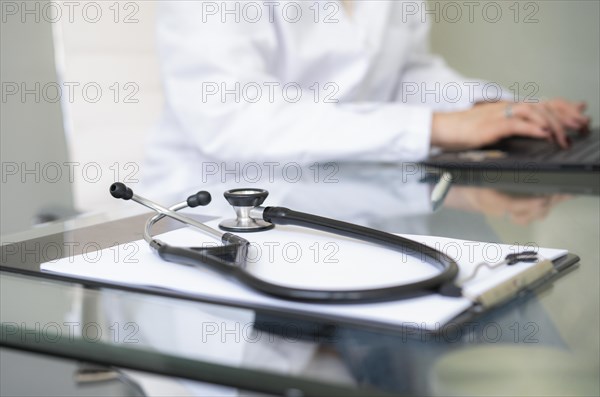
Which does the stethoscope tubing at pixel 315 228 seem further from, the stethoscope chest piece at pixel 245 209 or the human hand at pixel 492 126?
the human hand at pixel 492 126

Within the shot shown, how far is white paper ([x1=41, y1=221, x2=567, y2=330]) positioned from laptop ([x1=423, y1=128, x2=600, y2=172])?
0.48 metres

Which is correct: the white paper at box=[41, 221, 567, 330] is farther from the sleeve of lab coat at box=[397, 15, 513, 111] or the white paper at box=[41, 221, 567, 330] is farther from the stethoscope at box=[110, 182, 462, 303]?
the sleeve of lab coat at box=[397, 15, 513, 111]

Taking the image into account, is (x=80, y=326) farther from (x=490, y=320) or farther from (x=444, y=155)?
(x=444, y=155)

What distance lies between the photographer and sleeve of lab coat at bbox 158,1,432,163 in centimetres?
112

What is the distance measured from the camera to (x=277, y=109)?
112 cm

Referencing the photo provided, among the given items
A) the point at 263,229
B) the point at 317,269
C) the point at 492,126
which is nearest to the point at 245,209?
the point at 263,229

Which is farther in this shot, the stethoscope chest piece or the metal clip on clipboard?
the stethoscope chest piece

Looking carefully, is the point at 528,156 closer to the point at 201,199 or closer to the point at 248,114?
the point at 248,114

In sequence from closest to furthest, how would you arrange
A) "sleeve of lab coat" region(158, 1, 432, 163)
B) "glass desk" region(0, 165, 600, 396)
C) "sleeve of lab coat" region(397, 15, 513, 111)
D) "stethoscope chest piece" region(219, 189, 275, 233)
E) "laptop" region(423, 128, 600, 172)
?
1. "glass desk" region(0, 165, 600, 396)
2. "stethoscope chest piece" region(219, 189, 275, 233)
3. "laptop" region(423, 128, 600, 172)
4. "sleeve of lab coat" region(158, 1, 432, 163)
5. "sleeve of lab coat" region(397, 15, 513, 111)

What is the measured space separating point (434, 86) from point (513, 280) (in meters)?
1.21

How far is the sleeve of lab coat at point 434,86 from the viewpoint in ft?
4.80

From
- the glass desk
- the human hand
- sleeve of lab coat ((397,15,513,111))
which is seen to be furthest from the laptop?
the glass desk

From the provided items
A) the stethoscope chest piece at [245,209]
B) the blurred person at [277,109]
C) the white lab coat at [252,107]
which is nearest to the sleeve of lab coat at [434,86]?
the blurred person at [277,109]

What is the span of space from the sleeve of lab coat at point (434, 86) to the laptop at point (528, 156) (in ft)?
0.84
